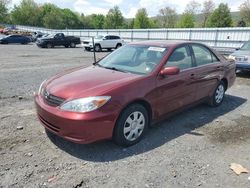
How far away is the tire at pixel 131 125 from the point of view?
3.61m

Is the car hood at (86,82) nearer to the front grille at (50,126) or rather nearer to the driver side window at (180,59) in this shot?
the front grille at (50,126)

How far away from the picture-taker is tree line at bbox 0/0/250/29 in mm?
Result: 45156

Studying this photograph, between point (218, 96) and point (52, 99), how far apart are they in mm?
4009

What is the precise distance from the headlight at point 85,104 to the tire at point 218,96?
10.8 ft

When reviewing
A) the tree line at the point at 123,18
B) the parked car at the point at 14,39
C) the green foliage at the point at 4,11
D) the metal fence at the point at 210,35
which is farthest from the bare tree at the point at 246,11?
the green foliage at the point at 4,11

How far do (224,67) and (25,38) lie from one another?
31.5 metres

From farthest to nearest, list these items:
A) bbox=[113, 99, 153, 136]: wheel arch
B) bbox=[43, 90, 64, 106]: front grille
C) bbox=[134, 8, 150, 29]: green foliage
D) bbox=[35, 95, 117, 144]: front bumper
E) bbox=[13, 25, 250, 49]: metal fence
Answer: bbox=[134, 8, 150, 29]: green foliage
bbox=[13, 25, 250, 49]: metal fence
bbox=[113, 99, 153, 136]: wheel arch
bbox=[43, 90, 64, 106]: front grille
bbox=[35, 95, 117, 144]: front bumper

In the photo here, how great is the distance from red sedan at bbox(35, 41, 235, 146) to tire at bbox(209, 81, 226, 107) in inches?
14.0

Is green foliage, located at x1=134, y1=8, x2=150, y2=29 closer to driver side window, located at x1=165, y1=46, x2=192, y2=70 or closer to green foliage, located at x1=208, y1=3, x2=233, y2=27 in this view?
green foliage, located at x1=208, y1=3, x2=233, y2=27

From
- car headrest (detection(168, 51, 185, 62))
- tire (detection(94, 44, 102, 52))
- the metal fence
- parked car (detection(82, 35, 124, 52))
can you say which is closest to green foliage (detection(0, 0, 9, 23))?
the metal fence

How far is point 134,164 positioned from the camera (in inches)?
135

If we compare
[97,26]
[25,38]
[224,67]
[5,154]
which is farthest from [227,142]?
[97,26]

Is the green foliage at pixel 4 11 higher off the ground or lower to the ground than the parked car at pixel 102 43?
higher

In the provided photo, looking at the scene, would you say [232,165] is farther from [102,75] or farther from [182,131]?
[102,75]
